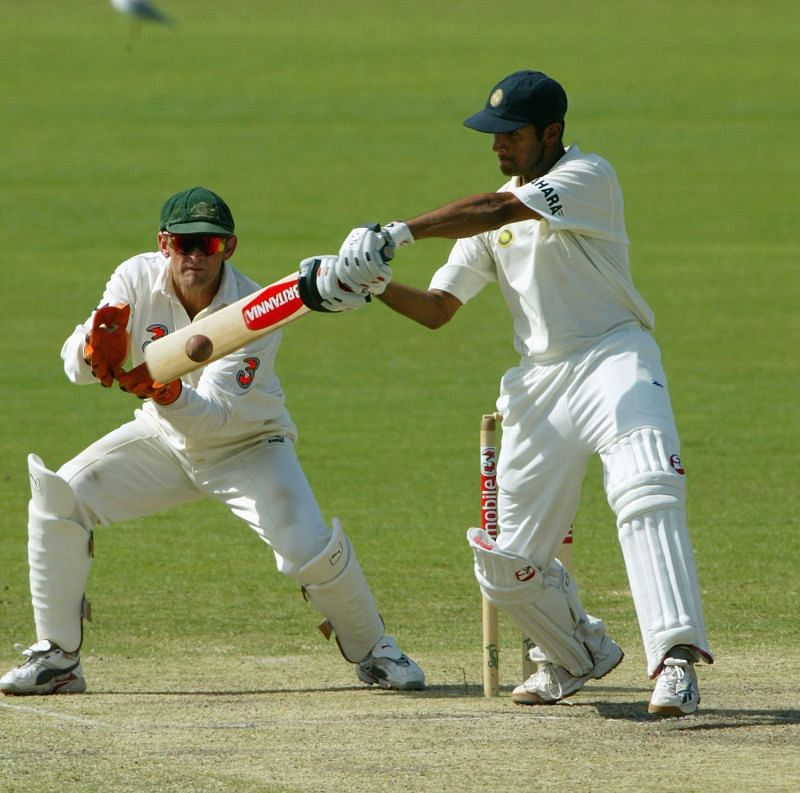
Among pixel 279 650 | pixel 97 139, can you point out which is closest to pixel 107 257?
pixel 97 139

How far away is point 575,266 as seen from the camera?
579 centimetres

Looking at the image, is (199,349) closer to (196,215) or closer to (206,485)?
(196,215)

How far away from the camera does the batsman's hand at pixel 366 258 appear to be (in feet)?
17.9

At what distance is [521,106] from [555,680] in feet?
6.08

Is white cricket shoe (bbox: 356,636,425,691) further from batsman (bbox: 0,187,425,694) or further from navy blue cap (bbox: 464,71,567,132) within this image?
navy blue cap (bbox: 464,71,567,132)

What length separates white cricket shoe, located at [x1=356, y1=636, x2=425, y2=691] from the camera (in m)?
6.27

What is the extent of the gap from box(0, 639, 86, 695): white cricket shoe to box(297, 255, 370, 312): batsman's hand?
158 centimetres

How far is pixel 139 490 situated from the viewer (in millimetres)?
6523

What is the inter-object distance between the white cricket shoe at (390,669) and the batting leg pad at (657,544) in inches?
41.2

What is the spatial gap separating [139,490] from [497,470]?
1323 mm

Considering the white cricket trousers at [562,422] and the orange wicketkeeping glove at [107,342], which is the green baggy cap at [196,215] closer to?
the orange wicketkeeping glove at [107,342]

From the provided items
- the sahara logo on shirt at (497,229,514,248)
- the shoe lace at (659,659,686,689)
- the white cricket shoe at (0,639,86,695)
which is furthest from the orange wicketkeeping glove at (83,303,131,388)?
the shoe lace at (659,659,686,689)

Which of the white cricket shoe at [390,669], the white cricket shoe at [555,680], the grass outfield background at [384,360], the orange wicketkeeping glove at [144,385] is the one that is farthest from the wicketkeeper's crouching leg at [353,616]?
the orange wicketkeeping glove at [144,385]

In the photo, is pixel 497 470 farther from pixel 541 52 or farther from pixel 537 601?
pixel 541 52
